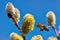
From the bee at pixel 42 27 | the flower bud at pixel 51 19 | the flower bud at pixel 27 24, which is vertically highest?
the flower bud at pixel 51 19

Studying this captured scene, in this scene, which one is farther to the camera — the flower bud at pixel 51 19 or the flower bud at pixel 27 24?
the flower bud at pixel 51 19

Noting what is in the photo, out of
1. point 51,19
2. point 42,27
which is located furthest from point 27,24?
point 51,19

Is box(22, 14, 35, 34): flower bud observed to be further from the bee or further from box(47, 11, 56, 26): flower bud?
box(47, 11, 56, 26): flower bud

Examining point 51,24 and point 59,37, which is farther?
point 51,24

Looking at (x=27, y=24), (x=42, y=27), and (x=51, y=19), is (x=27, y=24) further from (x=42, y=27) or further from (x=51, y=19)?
(x=51, y=19)

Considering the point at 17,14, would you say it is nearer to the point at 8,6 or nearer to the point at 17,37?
the point at 8,6

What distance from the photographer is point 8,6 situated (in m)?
1.48

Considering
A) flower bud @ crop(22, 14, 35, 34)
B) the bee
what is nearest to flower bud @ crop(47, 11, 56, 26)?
the bee

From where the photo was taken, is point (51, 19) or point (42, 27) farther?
point (51, 19)

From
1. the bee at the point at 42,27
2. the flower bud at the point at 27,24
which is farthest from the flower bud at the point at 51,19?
the flower bud at the point at 27,24

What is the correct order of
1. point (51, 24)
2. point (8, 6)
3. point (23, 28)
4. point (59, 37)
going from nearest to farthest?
point (23, 28)
point (8, 6)
point (59, 37)
point (51, 24)

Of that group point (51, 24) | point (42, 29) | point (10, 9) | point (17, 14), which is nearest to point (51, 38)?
A: point (51, 24)

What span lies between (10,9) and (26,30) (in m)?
0.21

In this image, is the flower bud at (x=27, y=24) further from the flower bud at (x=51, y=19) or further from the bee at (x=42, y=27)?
the flower bud at (x=51, y=19)
